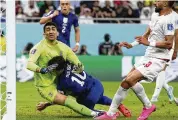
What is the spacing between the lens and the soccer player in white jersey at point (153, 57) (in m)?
12.1

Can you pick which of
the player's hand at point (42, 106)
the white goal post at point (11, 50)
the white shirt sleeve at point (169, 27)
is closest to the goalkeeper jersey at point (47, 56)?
the player's hand at point (42, 106)

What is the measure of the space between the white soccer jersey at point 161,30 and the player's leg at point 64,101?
56.7 inches

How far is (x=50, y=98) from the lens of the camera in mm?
12867

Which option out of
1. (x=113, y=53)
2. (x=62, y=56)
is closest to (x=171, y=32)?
(x=62, y=56)

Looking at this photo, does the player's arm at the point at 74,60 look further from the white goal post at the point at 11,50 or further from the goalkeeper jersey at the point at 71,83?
the white goal post at the point at 11,50

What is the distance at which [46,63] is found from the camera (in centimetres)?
1307

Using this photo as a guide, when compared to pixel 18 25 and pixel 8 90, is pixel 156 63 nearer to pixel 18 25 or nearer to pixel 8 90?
pixel 8 90

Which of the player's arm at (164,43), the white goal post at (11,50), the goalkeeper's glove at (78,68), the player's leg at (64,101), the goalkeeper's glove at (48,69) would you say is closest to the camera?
the white goal post at (11,50)

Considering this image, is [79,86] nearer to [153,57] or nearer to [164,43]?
[153,57]

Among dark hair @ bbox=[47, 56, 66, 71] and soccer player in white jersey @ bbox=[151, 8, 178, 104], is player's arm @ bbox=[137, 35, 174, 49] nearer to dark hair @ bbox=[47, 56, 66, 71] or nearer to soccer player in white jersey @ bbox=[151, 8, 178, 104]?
soccer player in white jersey @ bbox=[151, 8, 178, 104]

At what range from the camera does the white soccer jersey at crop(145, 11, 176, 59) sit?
40.0ft

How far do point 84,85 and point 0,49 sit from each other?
2.89 metres

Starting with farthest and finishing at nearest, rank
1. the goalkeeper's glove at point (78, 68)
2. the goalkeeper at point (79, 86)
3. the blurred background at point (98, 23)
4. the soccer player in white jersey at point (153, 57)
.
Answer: the blurred background at point (98, 23)
the goalkeeper at point (79, 86)
the goalkeeper's glove at point (78, 68)
the soccer player in white jersey at point (153, 57)

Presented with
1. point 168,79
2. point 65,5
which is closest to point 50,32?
point 65,5
